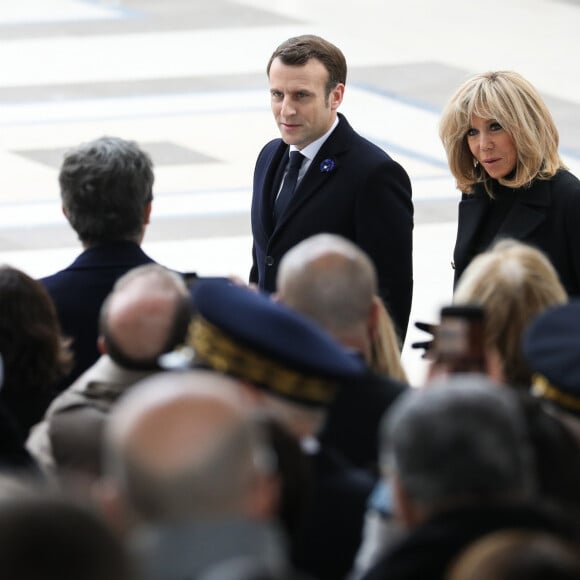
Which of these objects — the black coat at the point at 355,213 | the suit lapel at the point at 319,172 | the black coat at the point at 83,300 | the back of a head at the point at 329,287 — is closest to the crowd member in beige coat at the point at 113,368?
the back of a head at the point at 329,287

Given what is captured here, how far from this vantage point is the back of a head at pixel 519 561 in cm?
221

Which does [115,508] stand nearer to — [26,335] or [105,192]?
[26,335]

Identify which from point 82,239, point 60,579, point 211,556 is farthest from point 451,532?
point 82,239

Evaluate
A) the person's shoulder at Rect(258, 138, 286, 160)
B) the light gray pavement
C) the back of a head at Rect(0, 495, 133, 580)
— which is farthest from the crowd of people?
the light gray pavement

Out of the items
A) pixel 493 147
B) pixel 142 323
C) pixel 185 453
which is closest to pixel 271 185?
pixel 493 147

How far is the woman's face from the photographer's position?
5.61 metres

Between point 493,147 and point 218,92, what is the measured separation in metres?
8.35

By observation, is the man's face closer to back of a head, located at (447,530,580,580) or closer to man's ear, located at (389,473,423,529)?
man's ear, located at (389,473,423,529)

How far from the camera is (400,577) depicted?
2.55 meters

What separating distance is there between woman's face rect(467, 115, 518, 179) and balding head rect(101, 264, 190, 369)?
86.3 inches

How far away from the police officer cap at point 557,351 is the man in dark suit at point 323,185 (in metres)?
2.08

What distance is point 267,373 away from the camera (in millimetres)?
3119

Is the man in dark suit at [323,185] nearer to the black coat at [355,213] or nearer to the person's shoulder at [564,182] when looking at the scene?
the black coat at [355,213]

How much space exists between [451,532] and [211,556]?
1.54 feet
